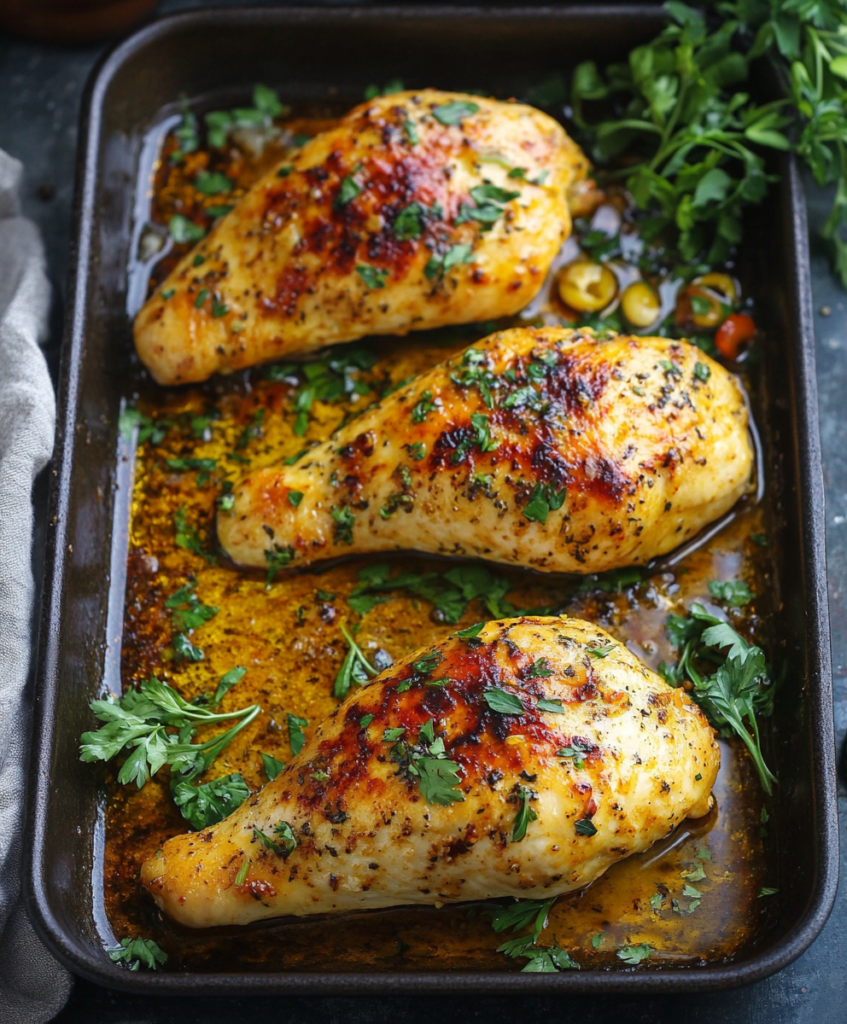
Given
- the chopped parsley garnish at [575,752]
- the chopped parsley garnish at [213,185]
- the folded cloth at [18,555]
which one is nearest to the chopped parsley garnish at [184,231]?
the chopped parsley garnish at [213,185]

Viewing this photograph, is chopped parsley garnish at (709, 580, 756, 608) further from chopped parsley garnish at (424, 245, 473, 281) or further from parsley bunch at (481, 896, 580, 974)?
chopped parsley garnish at (424, 245, 473, 281)

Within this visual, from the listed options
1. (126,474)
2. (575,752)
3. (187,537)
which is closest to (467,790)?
(575,752)

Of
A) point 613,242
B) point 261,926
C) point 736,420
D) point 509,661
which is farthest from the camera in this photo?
point 613,242

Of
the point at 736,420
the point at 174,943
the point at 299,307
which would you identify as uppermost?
the point at 299,307

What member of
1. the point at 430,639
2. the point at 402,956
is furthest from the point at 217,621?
the point at 402,956

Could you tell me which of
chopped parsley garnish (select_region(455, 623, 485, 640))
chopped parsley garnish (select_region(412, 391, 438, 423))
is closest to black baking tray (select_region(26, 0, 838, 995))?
chopped parsley garnish (select_region(455, 623, 485, 640))

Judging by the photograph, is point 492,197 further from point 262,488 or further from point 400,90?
point 262,488

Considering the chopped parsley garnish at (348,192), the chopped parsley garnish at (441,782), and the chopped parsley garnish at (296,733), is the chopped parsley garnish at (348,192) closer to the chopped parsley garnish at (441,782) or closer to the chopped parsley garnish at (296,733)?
the chopped parsley garnish at (296,733)

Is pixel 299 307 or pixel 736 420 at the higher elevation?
pixel 299 307
